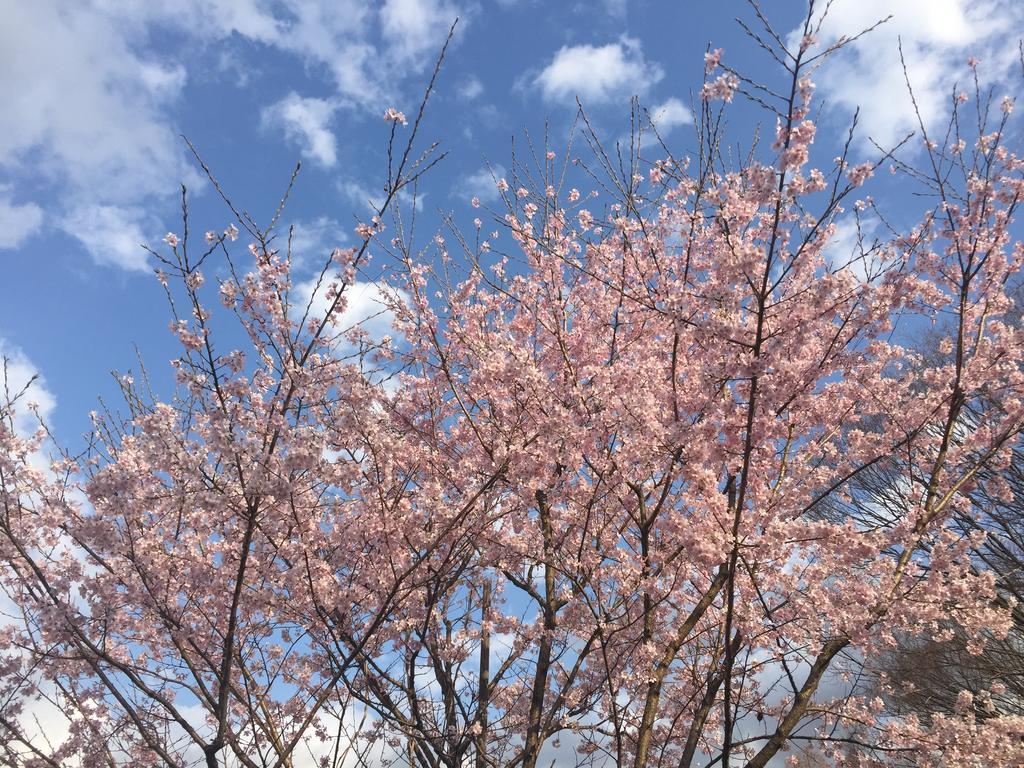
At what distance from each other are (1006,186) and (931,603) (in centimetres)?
316

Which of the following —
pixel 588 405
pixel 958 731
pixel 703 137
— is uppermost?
pixel 703 137

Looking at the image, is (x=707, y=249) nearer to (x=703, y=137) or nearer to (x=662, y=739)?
(x=703, y=137)

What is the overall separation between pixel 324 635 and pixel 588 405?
113 inches

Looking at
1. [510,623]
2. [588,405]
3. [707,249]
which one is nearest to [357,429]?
[588,405]

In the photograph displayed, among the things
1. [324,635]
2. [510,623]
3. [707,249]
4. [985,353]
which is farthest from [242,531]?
[985,353]

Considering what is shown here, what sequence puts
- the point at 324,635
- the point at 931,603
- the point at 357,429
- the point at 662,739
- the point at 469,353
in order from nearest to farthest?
the point at 357,429, the point at 931,603, the point at 324,635, the point at 662,739, the point at 469,353

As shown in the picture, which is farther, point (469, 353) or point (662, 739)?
point (469, 353)

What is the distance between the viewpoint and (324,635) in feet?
18.7

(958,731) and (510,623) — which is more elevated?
(510,623)

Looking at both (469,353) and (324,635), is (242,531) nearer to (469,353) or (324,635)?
(324,635)

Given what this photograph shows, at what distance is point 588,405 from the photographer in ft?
19.3

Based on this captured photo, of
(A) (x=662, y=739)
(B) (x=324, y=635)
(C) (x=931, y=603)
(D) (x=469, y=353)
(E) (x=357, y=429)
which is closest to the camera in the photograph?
(E) (x=357, y=429)

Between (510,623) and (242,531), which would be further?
(510,623)

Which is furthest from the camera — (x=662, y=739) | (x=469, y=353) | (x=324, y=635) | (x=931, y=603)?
(x=469, y=353)
